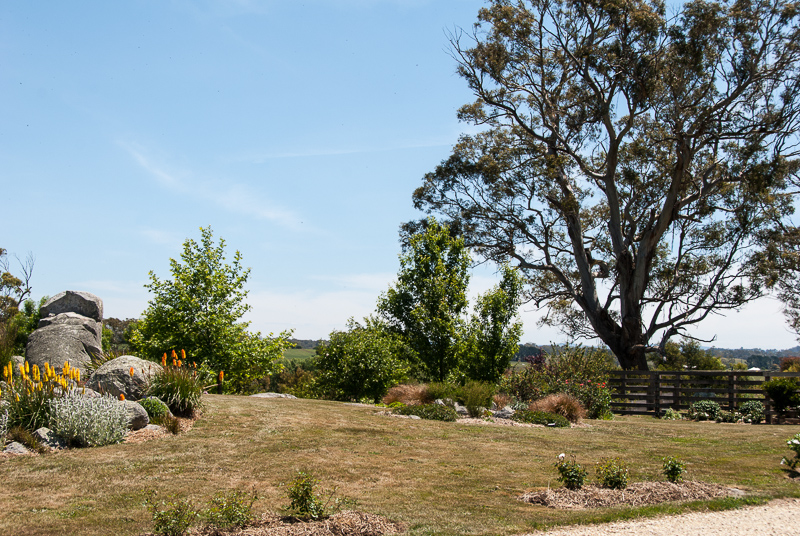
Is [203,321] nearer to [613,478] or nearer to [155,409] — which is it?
[155,409]

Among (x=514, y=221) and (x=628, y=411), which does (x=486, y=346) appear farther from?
(x=514, y=221)

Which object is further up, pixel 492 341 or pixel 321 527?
pixel 492 341

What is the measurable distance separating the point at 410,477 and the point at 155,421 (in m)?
4.31

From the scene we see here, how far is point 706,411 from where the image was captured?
17.1 meters

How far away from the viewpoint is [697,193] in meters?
26.7

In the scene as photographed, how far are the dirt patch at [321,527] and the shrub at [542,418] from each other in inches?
307

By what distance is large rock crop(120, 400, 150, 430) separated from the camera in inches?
340

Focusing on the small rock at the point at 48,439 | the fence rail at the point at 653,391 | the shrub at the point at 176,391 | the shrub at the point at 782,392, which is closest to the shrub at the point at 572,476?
the shrub at the point at 176,391

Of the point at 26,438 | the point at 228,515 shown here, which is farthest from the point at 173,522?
the point at 26,438

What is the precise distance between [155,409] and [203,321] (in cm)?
754

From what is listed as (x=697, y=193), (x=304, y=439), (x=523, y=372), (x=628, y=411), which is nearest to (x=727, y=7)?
(x=697, y=193)

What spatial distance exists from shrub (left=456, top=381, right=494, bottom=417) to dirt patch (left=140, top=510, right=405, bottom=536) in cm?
792

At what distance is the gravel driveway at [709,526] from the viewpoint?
5.22m

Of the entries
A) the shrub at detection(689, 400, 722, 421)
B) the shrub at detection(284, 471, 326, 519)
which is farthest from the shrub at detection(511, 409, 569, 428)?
the shrub at detection(284, 471, 326, 519)
